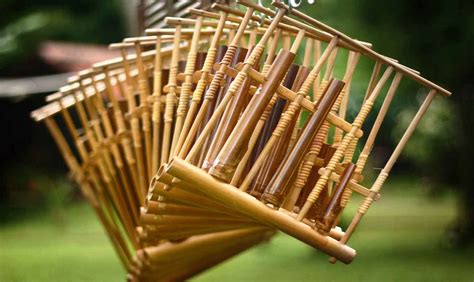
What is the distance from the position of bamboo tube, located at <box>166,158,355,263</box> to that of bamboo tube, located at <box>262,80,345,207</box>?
0.03 m

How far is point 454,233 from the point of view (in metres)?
7.50

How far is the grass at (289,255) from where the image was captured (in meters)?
6.95

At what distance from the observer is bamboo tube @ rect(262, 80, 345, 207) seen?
2.25 meters

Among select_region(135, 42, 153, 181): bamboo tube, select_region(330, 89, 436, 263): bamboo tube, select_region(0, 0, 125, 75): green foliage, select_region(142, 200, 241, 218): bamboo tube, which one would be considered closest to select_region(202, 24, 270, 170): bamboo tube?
select_region(142, 200, 241, 218): bamboo tube

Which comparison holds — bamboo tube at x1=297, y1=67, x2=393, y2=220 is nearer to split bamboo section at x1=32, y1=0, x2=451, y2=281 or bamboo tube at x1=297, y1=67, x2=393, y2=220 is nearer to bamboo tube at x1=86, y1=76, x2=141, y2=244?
split bamboo section at x1=32, y1=0, x2=451, y2=281

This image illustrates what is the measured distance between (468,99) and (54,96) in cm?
421

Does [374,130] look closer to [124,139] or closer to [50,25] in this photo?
[124,139]

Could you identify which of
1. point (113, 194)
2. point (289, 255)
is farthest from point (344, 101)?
point (289, 255)

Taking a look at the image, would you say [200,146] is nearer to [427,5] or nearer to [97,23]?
[427,5]

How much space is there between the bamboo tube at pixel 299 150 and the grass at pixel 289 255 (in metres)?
4.12

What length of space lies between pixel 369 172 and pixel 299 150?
623cm

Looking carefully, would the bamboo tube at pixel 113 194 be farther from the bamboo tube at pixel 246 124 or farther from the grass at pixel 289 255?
the grass at pixel 289 255

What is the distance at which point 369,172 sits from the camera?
8.41 meters

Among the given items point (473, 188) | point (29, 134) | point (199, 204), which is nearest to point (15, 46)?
point (29, 134)
